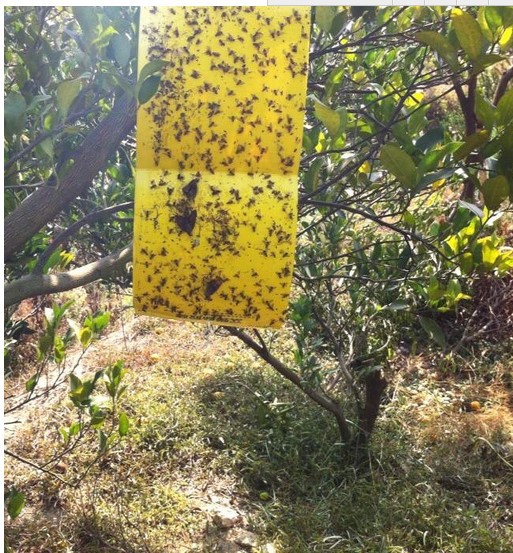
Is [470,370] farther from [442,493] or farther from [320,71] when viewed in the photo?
[320,71]

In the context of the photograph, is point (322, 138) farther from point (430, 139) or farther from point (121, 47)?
point (121, 47)

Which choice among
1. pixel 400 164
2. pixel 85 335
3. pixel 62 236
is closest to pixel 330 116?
pixel 400 164

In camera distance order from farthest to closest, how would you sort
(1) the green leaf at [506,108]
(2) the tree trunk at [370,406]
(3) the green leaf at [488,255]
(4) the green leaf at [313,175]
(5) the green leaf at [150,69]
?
(2) the tree trunk at [370,406] → (3) the green leaf at [488,255] → (4) the green leaf at [313,175] → (1) the green leaf at [506,108] → (5) the green leaf at [150,69]

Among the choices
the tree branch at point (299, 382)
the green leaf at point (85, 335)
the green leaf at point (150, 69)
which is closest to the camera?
the green leaf at point (150, 69)

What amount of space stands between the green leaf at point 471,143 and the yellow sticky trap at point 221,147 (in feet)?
0.70

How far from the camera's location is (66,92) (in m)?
0.66

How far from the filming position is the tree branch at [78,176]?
2.35 feet

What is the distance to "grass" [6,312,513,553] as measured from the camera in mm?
1352

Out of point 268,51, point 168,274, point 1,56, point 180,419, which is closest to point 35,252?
point 1,56

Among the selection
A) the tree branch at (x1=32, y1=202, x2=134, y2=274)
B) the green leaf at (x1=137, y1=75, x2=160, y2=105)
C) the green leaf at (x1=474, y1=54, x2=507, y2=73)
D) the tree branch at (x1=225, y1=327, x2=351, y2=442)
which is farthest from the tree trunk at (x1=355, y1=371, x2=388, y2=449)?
the green leaf at (x1=137, y1=75, x2=160, y2=105)

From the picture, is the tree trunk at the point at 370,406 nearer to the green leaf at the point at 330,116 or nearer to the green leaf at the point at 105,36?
the green leaf at the point at 330,116

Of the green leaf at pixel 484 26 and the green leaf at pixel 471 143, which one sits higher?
the green leaf at pixel 484 26

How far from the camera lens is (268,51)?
1.99 ft

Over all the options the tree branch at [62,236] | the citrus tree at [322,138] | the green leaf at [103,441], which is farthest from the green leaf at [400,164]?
the green leaf at [103,441]
